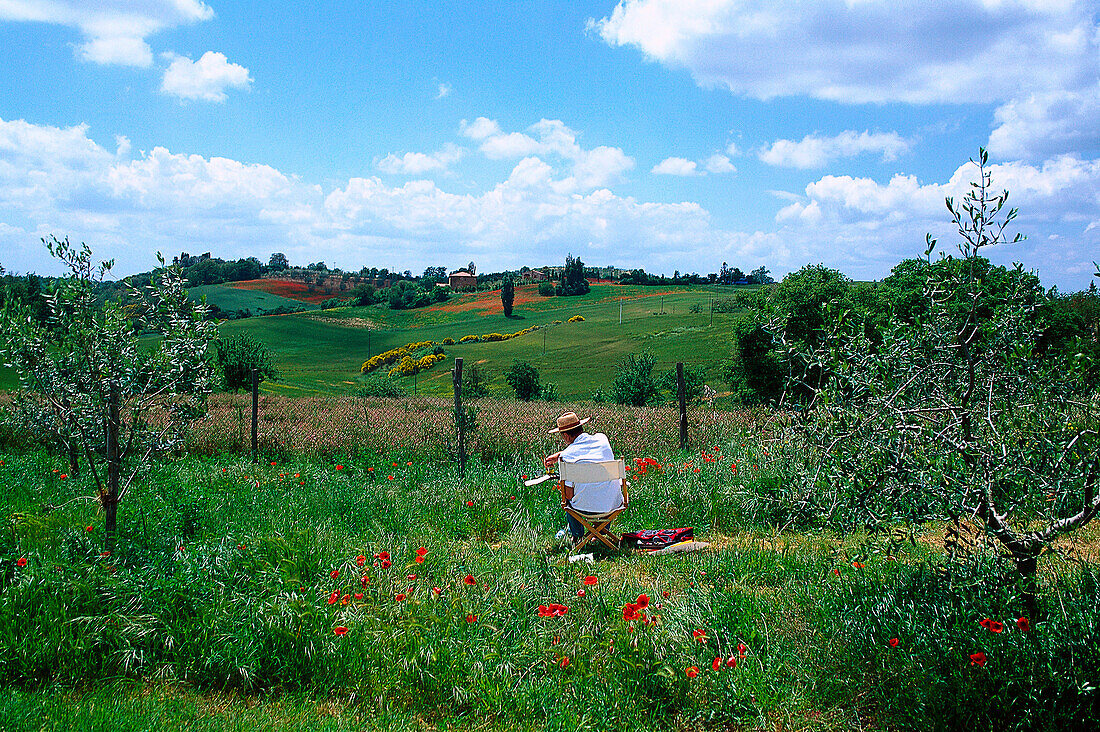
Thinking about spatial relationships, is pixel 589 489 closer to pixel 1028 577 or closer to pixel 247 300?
pixel 1028 577

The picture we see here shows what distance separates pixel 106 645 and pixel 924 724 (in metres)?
4.45

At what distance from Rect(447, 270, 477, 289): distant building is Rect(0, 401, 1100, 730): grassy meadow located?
87.7m

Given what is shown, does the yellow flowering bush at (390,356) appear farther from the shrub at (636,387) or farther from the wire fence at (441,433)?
the wire fence at (441,433)

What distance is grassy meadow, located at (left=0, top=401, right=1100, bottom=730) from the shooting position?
3.33 m

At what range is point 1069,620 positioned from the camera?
335 centimetres

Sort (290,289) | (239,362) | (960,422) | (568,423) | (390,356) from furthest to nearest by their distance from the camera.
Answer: (290,289) → (390,356) → (239,362) → (568,423) → (960,422)

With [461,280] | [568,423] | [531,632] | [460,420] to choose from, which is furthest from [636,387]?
[461,280]

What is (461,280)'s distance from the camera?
9450 cm

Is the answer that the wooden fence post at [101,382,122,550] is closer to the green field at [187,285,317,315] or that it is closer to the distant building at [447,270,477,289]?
the green field at [187,285,317,315]

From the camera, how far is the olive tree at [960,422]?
3.08 meters

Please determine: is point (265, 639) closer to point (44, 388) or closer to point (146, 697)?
point (146, 697)

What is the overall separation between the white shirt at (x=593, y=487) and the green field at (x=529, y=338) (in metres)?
30.3

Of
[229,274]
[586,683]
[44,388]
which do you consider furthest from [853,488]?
[229,274]

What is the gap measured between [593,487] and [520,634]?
1962mm
